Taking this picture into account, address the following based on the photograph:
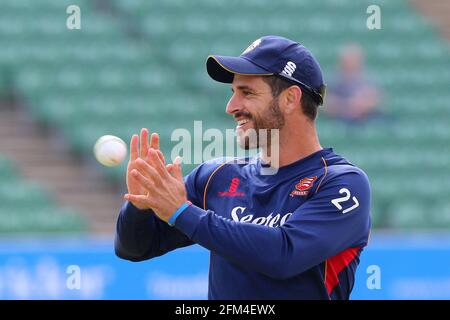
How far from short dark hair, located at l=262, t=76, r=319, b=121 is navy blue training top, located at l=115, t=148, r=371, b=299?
175 mm

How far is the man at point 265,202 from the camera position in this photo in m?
3.51

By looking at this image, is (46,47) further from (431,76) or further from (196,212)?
(196,212)

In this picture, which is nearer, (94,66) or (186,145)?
(186,145)

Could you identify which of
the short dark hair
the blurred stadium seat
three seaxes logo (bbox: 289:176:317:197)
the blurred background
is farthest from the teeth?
the blurred stadium seat

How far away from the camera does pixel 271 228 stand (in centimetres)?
355

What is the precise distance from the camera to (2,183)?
1000cm

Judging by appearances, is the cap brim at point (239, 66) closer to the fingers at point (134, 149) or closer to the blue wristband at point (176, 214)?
the fingers at point (134, 149)

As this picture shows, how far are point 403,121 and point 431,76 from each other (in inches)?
50.5

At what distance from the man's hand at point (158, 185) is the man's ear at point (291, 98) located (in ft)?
1.91

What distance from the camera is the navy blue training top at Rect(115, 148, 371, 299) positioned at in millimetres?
3504

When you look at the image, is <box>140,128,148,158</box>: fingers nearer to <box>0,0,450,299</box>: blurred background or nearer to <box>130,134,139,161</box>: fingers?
<box>130,134,139,161</box>: fingers

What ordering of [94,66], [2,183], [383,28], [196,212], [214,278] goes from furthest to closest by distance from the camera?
1. [383,28]
2. [94,66]
3. [2,183]
4. [214,278]
5. [196,212]

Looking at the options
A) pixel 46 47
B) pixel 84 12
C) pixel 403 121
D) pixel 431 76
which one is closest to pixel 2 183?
pixel 46 47
